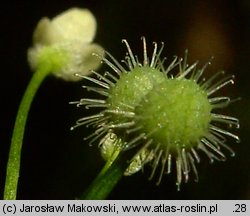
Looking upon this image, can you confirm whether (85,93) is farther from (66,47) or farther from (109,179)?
(109,179)

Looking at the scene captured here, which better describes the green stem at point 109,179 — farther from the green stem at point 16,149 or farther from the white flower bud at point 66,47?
the white flower bud at point 66,47

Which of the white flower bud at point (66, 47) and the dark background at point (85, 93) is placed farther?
the dark background at point (85, 93)

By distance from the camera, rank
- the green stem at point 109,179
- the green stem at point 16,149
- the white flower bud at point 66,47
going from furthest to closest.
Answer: the white flower bud at point 66,47, the green stem at point 16,149, the green stem at point 109,179

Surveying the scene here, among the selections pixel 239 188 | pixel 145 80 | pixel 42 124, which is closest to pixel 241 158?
pixel 239 188

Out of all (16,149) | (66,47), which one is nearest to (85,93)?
(66,47)

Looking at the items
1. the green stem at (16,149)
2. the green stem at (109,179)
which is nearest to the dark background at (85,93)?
the green stem at (16,149)

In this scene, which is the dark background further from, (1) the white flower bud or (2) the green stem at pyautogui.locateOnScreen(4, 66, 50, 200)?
(2) the green stem at pyautogui.locateOnScreen(4, 66, 50, 200)

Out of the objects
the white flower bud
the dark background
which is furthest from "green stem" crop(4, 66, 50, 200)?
the dark background
